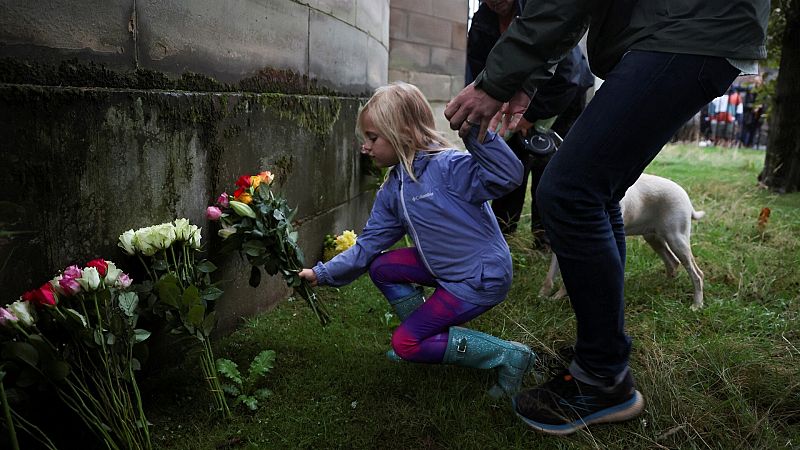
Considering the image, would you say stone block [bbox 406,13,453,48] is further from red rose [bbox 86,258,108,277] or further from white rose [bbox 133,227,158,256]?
red rose [bbox 86,258,108,277]

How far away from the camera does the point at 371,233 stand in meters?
2.66

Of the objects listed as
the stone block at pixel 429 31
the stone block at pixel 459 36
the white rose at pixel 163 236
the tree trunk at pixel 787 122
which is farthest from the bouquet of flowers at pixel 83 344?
the tree trunk at pixel 787 122

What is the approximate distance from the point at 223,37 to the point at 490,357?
1.62m

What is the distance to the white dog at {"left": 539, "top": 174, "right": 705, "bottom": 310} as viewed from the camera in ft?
12.1

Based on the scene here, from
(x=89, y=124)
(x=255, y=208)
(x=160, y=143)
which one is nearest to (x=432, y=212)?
(x=255, y=208)

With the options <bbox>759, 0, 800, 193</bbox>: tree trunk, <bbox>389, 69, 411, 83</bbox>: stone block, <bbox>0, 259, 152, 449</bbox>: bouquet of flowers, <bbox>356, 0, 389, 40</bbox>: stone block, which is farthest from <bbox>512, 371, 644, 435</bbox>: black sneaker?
<bbox>759, 0, 800, 193</bbox>: tree trunk

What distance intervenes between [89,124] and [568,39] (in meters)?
1.43

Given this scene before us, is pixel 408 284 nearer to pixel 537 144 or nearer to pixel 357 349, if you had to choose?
pixel 357 349

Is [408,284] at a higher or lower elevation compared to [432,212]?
lower

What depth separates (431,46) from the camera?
7836mm

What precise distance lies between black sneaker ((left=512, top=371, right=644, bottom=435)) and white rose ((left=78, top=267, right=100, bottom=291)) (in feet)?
4.52

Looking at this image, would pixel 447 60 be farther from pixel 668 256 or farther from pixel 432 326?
pixel 432 326

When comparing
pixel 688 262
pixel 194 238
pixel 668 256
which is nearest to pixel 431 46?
pixel 668 256

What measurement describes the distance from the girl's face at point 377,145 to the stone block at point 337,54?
3.81ft
